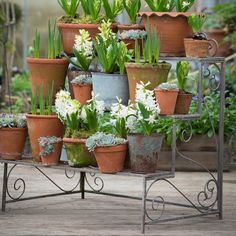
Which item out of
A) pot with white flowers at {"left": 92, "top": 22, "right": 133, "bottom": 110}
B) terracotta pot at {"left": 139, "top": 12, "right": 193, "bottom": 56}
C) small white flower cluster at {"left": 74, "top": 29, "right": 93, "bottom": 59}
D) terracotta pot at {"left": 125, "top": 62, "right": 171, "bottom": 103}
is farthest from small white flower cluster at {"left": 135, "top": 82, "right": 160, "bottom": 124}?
small white flower cluster at {"left": 74, "top": 29, "right": 93, "bottom": 59}

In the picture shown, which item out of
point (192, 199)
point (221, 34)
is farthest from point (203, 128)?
point (221, 34)

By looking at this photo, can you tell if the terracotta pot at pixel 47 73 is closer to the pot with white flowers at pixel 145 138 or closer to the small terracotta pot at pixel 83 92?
the small terracotta pot at pixel 83 92

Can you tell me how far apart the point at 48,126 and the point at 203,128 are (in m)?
2.28

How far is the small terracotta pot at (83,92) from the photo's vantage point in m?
6.10

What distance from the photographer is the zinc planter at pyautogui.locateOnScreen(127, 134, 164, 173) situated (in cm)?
570

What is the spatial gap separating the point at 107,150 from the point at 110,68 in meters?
0.57

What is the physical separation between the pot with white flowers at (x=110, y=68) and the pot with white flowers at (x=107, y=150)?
0.33 metres

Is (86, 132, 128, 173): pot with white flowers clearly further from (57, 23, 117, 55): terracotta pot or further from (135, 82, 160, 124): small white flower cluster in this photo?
(57, 23, 117, 55): terracotta pot

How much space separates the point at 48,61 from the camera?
20.4ft

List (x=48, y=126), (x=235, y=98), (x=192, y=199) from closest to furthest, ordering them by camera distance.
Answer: (x=48, y=126), (x=192, y=199), (x=235, y=98)

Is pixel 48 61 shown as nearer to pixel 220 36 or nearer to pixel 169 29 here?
pixel 169 29

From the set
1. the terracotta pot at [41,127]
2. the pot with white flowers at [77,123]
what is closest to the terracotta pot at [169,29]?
the pot with white flowers at [77,123]

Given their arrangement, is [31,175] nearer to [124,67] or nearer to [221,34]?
[124,67]

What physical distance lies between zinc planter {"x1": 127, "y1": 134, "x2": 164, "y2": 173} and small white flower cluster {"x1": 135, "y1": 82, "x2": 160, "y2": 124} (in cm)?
11
